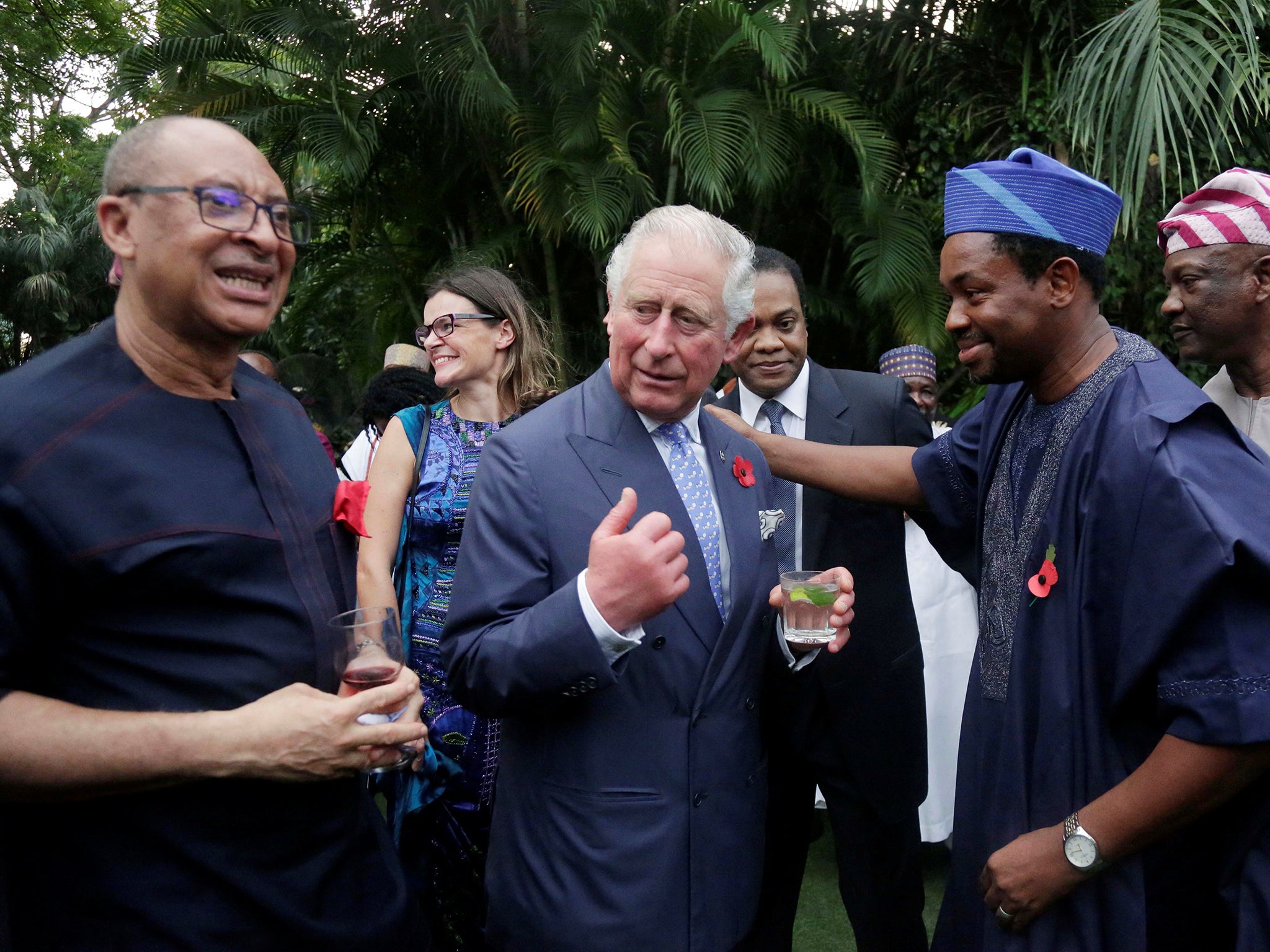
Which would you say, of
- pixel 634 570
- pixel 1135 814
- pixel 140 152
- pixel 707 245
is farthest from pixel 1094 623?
pixel 140 152

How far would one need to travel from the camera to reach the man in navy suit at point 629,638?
70.6 inches

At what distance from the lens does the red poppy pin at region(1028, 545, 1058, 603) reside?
1.96 m

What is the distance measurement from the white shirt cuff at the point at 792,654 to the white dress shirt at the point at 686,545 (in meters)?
0.22

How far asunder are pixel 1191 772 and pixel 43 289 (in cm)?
1809

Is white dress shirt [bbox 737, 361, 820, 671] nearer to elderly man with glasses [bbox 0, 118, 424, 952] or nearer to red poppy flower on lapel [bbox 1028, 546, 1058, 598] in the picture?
red poppy flower on lapel [bbox 1028, 546, 1058, 598]

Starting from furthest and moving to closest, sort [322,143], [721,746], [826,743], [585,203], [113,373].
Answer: [322,143] → [585,203] → [826,743] → [721,746] → [113,373]

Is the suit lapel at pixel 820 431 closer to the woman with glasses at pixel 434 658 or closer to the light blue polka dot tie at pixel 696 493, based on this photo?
the light blue polka dot tie at pixel 696 493

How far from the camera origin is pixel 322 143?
341 inches

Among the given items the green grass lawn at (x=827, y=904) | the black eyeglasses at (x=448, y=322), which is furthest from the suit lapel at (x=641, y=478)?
the green grass lawn at (x=827, y=904)

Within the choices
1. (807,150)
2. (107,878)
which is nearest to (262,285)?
(107,878)

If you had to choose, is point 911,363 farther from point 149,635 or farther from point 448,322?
point 149,635

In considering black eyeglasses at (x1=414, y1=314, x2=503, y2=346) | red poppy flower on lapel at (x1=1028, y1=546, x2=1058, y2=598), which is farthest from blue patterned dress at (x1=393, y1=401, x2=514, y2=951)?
red poppy flower on lapel at (x1=1028, y1=546, x2=1058, y2=598)

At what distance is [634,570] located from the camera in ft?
5.64

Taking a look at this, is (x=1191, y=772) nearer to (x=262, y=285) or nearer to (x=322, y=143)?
(x=262, y=285)
